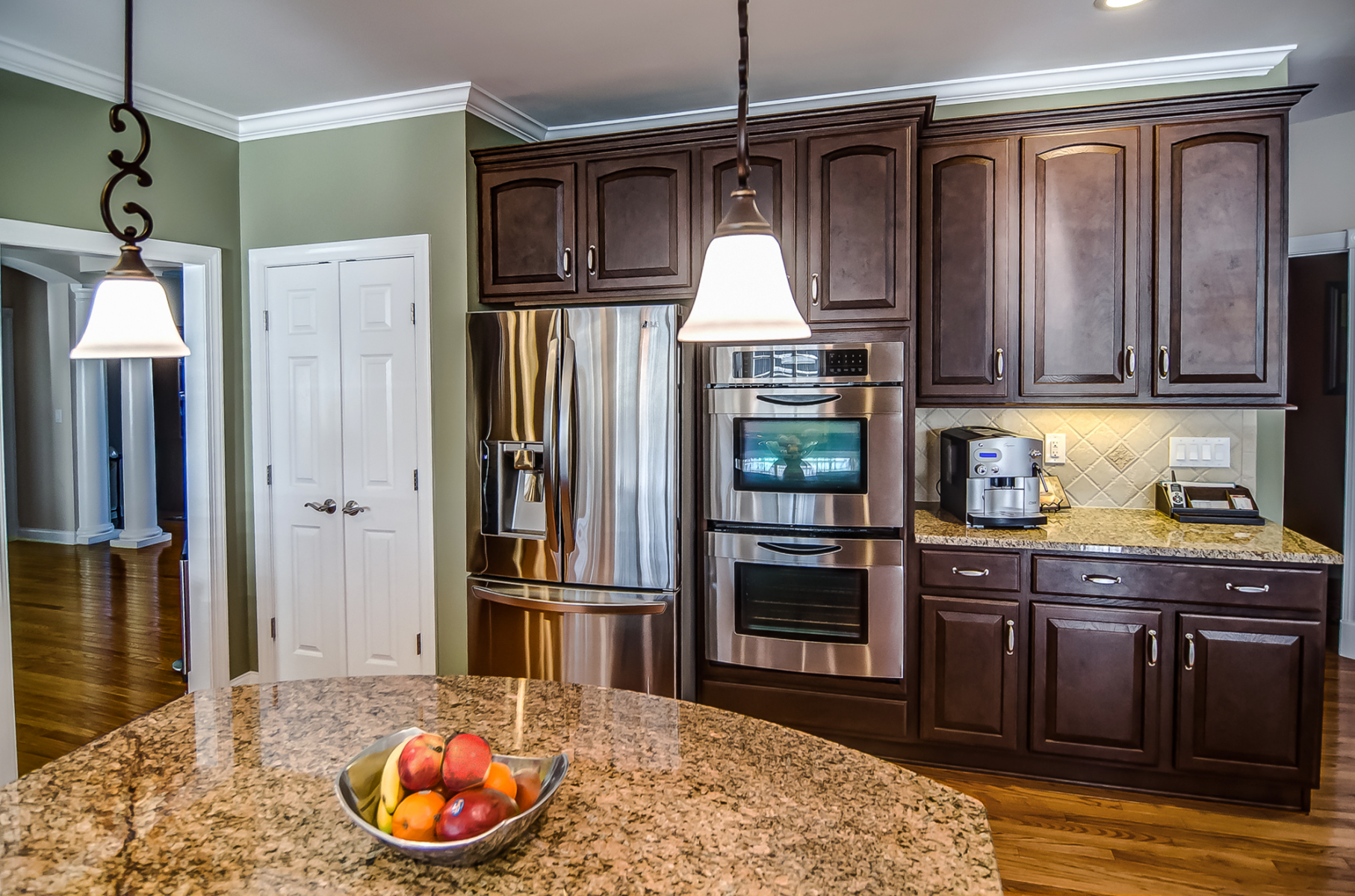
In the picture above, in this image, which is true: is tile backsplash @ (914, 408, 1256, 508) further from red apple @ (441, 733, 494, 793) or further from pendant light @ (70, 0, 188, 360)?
pendant light @ (70, 0, 188, 360)

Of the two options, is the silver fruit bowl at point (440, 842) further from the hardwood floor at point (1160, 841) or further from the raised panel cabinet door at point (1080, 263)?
the raised panel cabinet door at point (1080, 263)

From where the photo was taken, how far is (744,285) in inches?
47.9

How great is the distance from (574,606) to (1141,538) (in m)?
2.05

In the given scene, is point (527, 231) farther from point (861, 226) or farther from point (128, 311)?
point (128, 311)

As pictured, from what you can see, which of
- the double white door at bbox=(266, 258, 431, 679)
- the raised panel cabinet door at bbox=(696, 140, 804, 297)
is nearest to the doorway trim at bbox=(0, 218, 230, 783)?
the double white door at bbox=(266, 258, 431, 679)

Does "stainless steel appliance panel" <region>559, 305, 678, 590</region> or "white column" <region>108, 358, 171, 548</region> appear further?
"white column" <region>108, 358, 171, 548</region>

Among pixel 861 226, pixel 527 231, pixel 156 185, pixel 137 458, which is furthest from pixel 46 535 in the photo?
pixel 861 226

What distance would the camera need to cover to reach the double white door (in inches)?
129

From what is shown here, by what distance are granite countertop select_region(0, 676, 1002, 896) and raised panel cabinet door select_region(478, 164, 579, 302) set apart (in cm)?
200

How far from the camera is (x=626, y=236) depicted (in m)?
3.04

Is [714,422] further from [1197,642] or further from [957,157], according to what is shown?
[1197,642]

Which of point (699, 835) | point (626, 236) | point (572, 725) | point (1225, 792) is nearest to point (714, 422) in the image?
point (626, 236)

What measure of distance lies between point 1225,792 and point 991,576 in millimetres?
1041

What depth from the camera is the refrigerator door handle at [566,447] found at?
2.96 m
